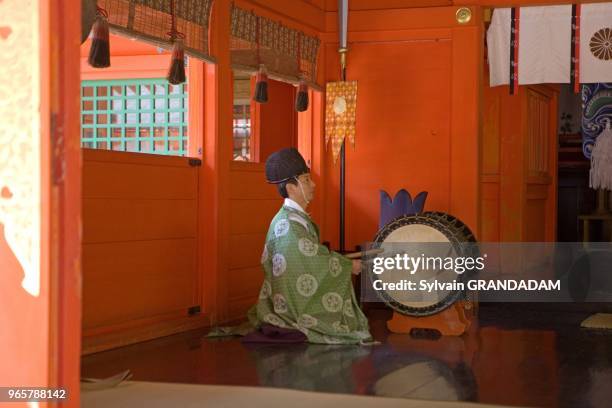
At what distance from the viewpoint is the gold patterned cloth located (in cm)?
Result: 673

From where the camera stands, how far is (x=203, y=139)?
5484 millimetres

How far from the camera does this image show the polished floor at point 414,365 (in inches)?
143

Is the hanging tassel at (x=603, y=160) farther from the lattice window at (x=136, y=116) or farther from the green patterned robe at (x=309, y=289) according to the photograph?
the green patterned robe at (x=309, y=289)

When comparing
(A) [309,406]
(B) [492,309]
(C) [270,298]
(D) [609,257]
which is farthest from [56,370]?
(D) [609,257]

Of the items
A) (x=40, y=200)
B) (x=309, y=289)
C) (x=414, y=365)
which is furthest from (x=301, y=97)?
(x=40, y=200)

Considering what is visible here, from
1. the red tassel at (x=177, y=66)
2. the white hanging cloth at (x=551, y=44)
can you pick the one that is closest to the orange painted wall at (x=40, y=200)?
the red tassel at (x=177, y=66)

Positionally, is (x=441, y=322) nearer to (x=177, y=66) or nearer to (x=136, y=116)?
(x=177, y=66)

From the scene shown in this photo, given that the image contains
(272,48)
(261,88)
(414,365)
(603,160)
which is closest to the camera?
(414,365)

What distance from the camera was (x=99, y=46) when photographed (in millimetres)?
4113

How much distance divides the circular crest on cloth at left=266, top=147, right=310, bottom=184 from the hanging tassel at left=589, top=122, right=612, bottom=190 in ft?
12.9

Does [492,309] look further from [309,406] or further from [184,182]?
[309,406]

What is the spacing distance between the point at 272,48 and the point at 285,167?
1407 millimetres

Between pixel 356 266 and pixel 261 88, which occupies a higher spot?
pixel 261 88

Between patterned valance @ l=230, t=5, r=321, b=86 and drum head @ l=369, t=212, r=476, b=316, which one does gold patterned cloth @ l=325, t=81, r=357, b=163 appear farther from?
drum head @ l=369, t=212, r=476, b=316
